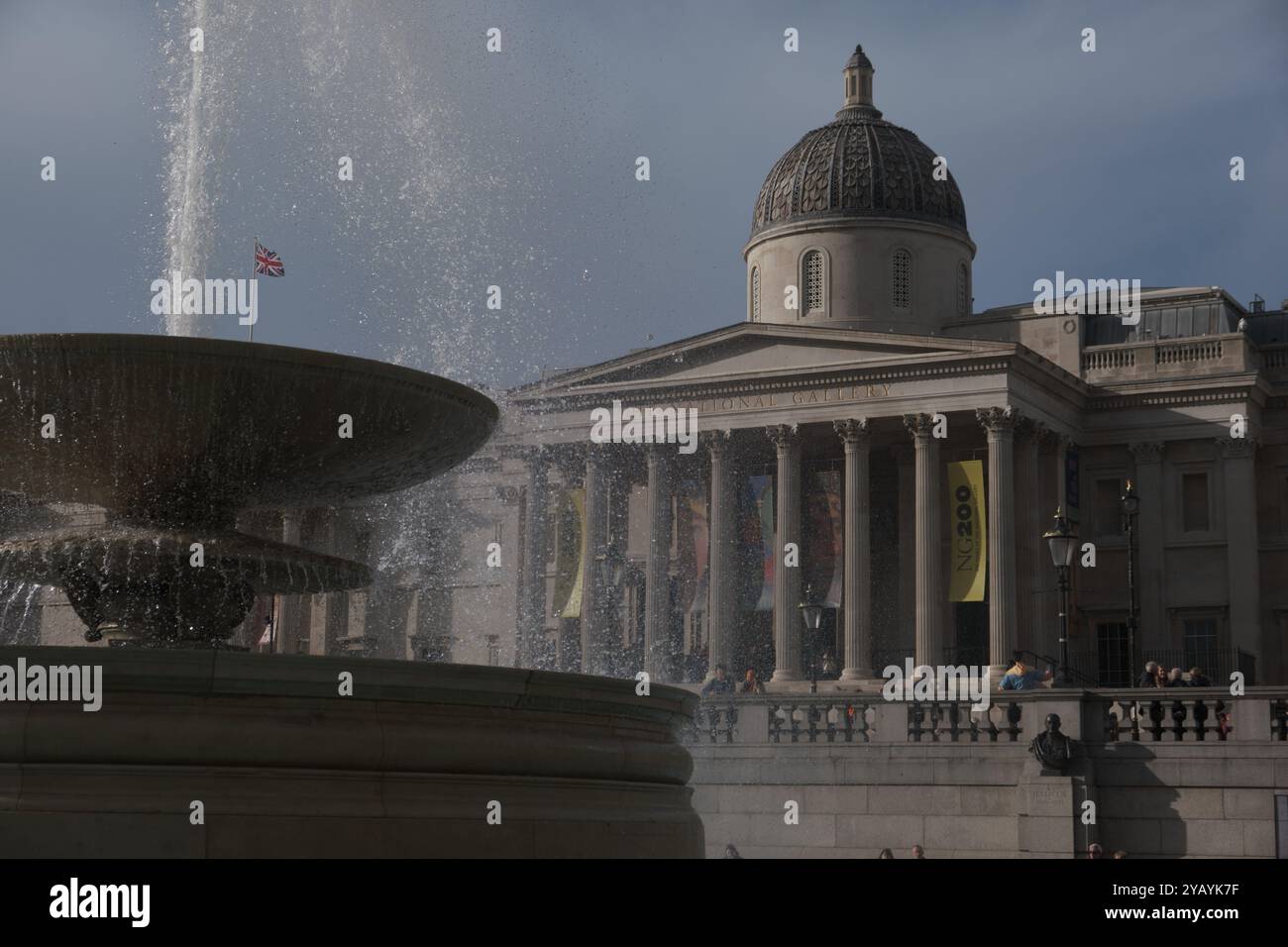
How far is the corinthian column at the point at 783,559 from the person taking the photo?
50125 millimetres

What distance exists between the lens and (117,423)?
14336mm

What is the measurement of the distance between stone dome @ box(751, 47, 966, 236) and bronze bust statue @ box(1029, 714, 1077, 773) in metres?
34.9

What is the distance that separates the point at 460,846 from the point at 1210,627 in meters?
43.9

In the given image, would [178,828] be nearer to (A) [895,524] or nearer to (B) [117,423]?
(B) [117,423]

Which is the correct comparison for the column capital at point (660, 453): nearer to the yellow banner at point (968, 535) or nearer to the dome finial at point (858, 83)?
the yellow banner at point (968, 535)

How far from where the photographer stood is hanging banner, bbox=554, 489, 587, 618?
168 feet

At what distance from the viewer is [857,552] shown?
49938 mm

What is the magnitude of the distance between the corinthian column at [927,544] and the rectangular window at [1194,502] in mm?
7665

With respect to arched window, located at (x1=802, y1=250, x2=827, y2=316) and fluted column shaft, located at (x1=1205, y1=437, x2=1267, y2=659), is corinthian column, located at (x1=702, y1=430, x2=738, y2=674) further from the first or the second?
fluted column shaft, located at (x1=1205, y1=437, x2=1267, y2=659)

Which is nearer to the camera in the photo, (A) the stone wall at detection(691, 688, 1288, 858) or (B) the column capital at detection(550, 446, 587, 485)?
(A) the stone wall at detection(691, 688, 1288, 858)

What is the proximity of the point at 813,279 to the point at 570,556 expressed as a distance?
504 inches

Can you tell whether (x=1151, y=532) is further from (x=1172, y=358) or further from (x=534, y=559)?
(x=534, y=559)

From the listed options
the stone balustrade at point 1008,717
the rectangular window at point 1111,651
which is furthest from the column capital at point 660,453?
the stone balustrade at point 1008,717

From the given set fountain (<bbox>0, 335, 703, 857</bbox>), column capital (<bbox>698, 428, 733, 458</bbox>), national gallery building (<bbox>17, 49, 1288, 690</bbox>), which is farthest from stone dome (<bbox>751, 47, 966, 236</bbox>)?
fountain (<bbox>0, 335, 703, 857</bbox>)
